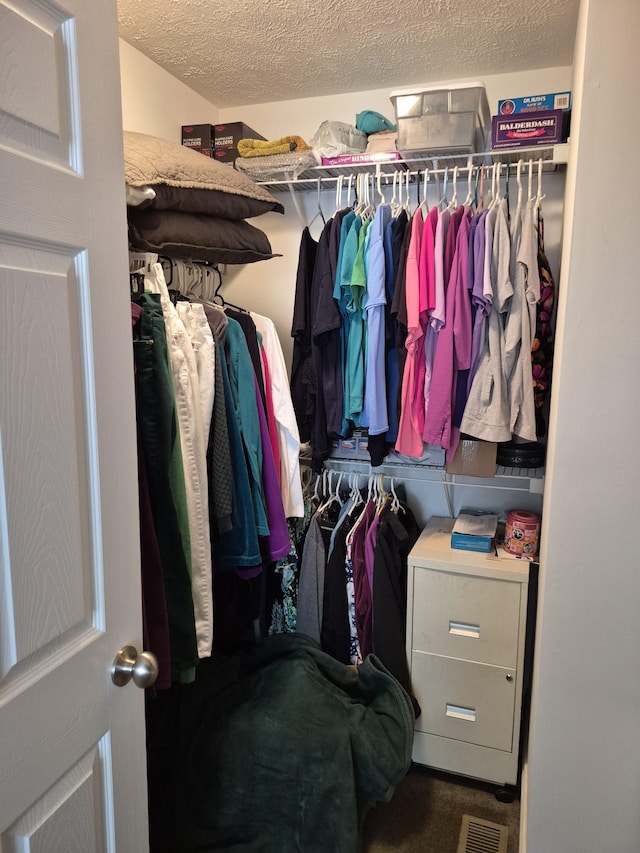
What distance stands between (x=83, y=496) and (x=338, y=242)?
1461 mm

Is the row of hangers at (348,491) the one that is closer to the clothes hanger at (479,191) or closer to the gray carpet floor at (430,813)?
the gray carpet floor at (430,813)

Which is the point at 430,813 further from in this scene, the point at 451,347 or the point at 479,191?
the point at 479,191

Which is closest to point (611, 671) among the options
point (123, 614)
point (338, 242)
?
point (123, 614)

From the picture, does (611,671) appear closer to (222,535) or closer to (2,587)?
(222,535)

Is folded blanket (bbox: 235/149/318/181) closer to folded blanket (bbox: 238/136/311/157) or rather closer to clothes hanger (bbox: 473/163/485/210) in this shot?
folded blanket (bbox: 238/136/311/157)

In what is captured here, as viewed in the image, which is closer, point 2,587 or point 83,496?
point 2,587

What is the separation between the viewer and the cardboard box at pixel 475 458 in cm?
207

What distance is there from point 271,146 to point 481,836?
2393 millimetres

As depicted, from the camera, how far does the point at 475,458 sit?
2090 mm

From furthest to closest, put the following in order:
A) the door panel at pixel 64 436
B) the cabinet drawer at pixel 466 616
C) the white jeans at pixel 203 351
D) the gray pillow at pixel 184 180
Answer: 1. the cabinet drawer at pixel 466 616
2. the white jeans at pixel 203 351
3. the gray pillow at pixel 184 180
4. the door panel at pixel 64 436

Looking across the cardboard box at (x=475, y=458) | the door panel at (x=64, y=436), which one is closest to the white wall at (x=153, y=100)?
the door panel at (x=64, y=436)

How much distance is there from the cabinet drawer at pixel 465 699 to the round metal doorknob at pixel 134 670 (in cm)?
135

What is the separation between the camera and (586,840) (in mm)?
1603

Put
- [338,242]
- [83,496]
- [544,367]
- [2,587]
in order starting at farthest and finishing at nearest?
[338,242], [544,367], [83,496], [2,587]
